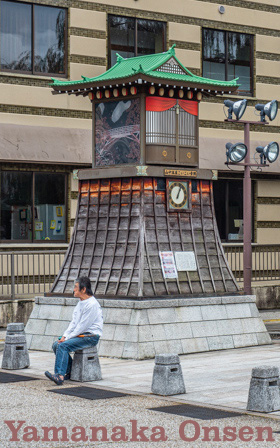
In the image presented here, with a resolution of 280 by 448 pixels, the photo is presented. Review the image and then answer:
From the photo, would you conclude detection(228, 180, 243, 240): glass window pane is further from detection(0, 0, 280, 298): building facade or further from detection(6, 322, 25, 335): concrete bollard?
detection(6, 322, 25, 335): concrete bollard

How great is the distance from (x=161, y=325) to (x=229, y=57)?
13.1 meters

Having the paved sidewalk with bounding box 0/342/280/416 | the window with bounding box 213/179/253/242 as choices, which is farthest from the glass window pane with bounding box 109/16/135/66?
the paved sidewalk with bounding box 0/342/280/416

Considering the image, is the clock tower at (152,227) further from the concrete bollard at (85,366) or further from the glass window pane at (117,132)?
the concrete bollard at (85,366)

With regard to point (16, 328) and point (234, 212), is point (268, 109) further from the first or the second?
point (16, 328)

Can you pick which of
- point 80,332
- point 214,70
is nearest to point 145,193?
point 80,332

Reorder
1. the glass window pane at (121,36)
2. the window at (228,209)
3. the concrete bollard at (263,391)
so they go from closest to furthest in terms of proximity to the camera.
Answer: the concrete bollard at (263,391)
the glass window pane at (121,36)
the window at (228,209)

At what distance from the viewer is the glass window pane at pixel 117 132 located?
53.2ft

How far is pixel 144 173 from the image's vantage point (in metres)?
15.7

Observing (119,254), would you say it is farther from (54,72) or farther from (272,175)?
(272,175)

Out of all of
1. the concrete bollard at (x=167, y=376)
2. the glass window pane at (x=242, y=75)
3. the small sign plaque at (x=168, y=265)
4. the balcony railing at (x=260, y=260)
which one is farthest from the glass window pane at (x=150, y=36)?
the concrete bollard at (x=167, y=376)

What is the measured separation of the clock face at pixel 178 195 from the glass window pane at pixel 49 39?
7787 millimetres

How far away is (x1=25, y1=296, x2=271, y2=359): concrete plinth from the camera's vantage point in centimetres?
1485

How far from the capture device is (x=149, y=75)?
51.0ft

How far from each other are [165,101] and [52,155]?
6090mm
